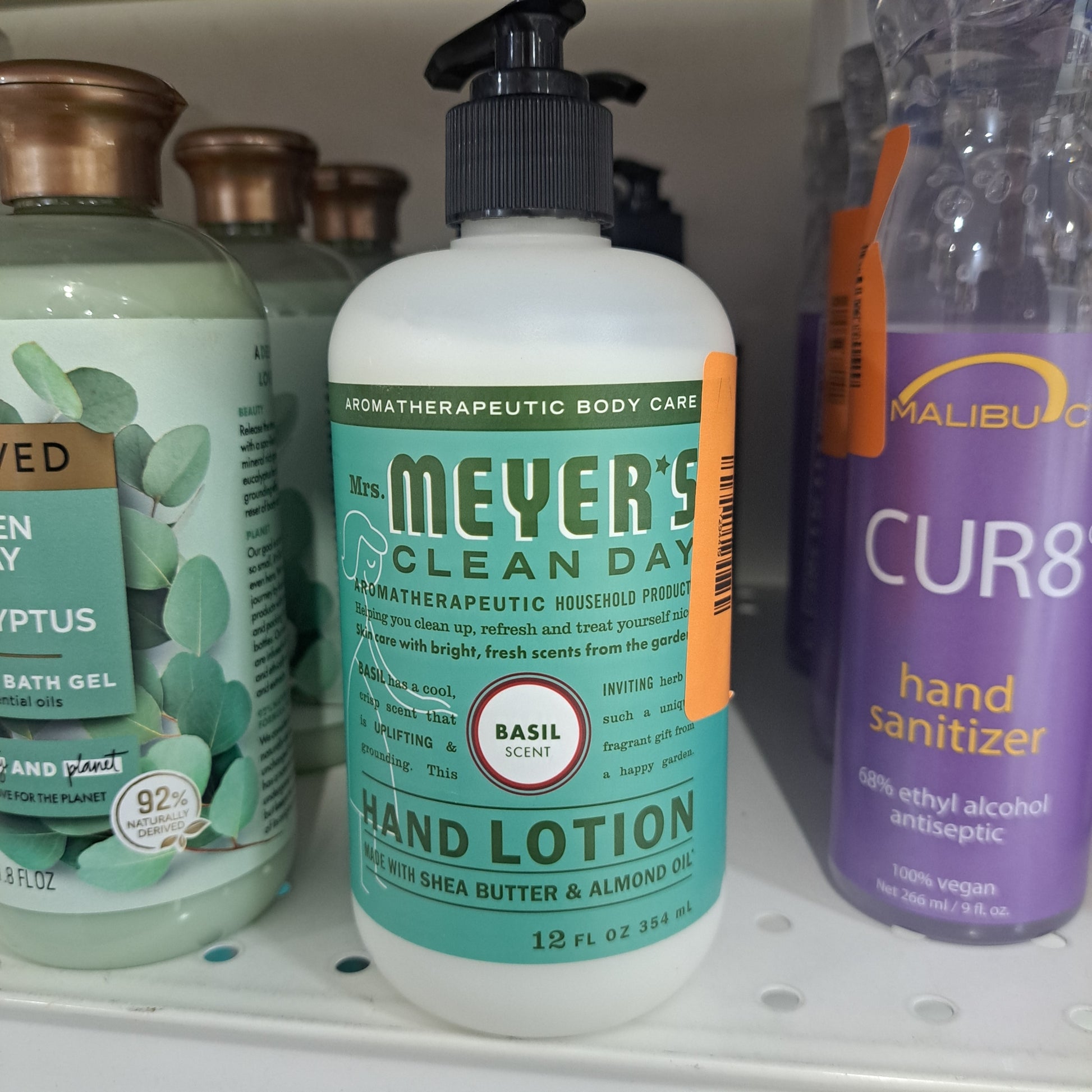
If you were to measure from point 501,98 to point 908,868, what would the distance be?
0.30 m

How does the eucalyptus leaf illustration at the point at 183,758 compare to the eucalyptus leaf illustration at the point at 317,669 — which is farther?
the eucalyptus leaf illustration at the point at 317,669

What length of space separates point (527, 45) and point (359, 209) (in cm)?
27

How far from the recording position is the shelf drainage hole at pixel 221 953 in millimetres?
363

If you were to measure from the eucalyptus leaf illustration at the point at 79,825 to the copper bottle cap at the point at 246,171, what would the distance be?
0.88 ft

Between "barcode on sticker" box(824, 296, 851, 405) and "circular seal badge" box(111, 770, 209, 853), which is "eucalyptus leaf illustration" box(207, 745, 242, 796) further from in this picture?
"barcode on sticker" box(824, 296, 851, 405)

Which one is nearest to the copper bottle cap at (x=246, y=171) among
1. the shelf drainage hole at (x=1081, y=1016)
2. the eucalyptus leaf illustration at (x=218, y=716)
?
the eucalyptus leaf illustration at (x=218, y=716)

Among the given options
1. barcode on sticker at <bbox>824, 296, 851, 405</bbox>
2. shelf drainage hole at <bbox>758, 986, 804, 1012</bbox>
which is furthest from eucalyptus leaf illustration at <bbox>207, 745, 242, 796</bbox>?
barcode on sticker at <bbox>824, 296, 851, 405</bbox>

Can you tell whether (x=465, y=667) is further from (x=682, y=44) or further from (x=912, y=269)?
(x=682, y=44)

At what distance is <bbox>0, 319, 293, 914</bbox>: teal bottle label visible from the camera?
0.33 m

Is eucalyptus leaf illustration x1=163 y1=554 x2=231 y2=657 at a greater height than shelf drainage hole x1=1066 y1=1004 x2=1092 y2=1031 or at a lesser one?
greater

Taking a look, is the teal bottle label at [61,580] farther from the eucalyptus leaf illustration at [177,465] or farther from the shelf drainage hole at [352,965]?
the shelf drainage hole at [352,965]

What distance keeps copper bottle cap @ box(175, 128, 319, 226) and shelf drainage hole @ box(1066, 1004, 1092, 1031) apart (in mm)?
447

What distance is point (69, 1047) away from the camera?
0.33 metres

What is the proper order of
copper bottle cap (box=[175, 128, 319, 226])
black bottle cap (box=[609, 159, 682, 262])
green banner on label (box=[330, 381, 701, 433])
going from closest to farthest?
green banner on label (box=[330, 381, 701, 433])
copper bottle cap (box=[175, 128, 319, 226])
black bottle cap (box=[609, 159, 682, 262])
